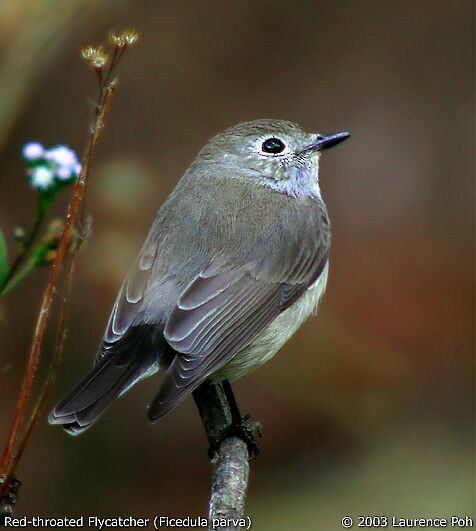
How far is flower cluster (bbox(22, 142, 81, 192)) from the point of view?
10.5ft

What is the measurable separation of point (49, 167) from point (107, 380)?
981 millimetres

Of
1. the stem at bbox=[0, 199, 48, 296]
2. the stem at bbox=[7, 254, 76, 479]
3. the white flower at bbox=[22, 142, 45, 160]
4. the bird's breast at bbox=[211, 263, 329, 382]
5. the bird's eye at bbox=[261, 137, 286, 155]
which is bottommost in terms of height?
the stem at bbox=[7, 254, 76, 479]

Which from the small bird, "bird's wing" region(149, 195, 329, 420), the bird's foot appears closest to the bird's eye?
the small bird

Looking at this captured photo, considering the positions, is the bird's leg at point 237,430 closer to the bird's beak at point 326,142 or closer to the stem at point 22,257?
the bird's beak at point 326,142

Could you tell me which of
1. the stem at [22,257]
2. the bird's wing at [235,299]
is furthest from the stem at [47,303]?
the bird's wing at [235,299]

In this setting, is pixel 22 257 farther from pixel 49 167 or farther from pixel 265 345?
pixel 265 345

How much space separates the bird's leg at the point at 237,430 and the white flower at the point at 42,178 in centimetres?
163

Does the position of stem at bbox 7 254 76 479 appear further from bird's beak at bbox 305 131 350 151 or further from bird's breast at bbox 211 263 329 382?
bird's beak at bbox 305 131 350 151

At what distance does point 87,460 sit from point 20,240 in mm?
3013

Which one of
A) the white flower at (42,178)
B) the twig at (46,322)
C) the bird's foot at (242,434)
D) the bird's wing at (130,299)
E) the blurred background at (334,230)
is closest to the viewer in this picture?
the twig at (46,322)

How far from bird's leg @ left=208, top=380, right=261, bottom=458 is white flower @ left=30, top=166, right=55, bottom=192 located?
1.63m

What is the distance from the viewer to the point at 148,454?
644cm

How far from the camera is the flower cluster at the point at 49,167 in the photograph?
3.20 metres

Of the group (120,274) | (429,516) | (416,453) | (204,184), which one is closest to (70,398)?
(120,274)
